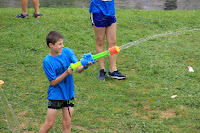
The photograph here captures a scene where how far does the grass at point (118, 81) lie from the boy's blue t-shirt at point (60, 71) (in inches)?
33.6

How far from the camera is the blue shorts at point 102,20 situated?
546 cm

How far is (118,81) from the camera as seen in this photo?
5.70 metres

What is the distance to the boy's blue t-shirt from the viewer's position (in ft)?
10.7

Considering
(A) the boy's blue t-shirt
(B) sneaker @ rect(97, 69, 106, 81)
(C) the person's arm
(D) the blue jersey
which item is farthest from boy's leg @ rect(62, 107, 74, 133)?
(D) the blue jersey

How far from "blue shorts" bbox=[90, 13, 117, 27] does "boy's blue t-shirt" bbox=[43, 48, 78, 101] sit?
2.22 meters

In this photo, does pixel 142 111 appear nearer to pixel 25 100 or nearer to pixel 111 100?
pixel 111 100

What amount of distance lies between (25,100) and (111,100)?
4.35ft

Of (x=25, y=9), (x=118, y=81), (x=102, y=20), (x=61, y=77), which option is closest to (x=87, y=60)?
(x=61, y=77)

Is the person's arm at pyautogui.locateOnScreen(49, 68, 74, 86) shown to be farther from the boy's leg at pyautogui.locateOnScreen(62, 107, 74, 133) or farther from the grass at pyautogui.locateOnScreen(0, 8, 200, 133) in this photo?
the grass at pyautogui.locateOnScreen(0, 8, 200, 133)

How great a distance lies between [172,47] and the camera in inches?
295

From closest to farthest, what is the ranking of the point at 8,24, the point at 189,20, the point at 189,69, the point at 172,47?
the point at 189,69 < the point at 172,47 < the point at 8,24 < the point at 189,20

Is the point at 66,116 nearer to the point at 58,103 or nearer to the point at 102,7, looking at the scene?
the point at 58,103

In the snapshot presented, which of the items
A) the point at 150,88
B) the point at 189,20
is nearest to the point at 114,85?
the point at 150,88

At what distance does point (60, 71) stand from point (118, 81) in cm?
249
